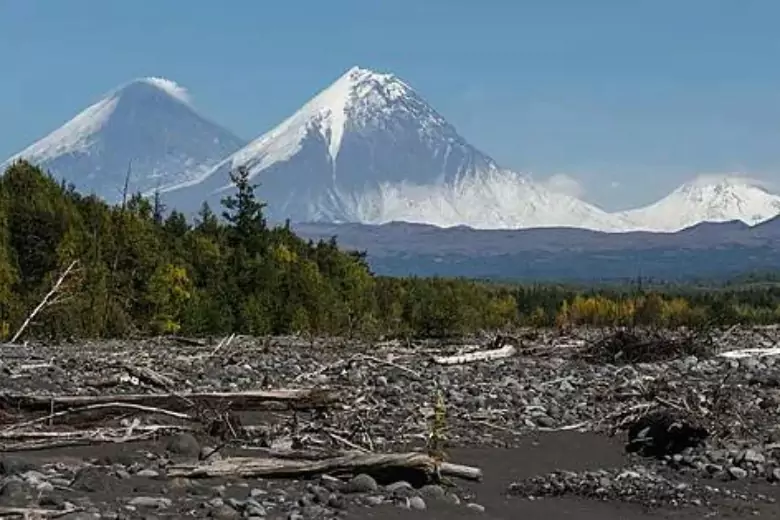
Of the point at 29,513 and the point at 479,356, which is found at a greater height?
the point at 29,513

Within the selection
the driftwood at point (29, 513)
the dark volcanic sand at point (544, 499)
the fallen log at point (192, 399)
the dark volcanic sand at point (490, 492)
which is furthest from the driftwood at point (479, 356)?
the driftwood at point (29, 513)

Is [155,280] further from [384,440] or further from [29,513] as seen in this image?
[29,513]

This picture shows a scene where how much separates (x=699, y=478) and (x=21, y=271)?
44279 mm

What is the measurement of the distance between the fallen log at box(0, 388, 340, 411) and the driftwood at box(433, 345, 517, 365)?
889 cm

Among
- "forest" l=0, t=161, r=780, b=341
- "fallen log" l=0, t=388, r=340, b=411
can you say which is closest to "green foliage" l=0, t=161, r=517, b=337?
"forest" l=0, t=161, r=780, b=341

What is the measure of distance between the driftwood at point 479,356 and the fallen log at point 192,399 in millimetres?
8892

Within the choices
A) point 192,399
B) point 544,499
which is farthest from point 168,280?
point 544,499

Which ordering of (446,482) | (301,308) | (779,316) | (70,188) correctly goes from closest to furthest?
(446,482), (301,308), (70,188), (779,316)

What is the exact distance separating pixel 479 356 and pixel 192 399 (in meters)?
12.6

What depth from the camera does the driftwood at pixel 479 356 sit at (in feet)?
80.4

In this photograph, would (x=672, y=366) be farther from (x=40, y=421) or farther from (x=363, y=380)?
(x=40, y=421)

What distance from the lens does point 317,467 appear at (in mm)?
10945

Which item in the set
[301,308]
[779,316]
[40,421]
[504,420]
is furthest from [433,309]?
[779,316]

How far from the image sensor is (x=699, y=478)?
12.4 metres
